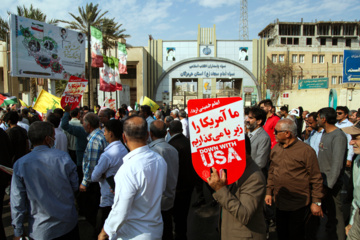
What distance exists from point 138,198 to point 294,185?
212cm

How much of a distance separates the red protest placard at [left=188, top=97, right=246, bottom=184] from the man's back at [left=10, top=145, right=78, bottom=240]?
1.43 m

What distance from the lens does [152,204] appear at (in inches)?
90.8

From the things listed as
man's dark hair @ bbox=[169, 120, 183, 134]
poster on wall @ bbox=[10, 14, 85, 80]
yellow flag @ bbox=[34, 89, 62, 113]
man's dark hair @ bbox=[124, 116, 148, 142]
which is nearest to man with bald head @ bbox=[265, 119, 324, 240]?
man's dark hair @ bbox=[169, 120, 183, 134]

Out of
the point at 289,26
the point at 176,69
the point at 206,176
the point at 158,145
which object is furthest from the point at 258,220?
the point at 289,26

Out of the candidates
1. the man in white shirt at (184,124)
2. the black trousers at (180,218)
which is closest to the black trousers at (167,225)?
the black trousers at (180,218)

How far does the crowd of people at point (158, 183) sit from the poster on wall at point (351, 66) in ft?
50.4

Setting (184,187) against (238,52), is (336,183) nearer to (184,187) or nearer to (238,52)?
(184,187)

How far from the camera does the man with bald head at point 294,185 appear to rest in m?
3.34

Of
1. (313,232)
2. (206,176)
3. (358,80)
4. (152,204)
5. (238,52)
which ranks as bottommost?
(313,232)

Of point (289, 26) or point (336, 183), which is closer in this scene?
point (336, 183)

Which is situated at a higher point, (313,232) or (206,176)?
(206,176)

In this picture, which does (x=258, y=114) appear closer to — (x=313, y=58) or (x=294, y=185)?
(x=294, y=185)

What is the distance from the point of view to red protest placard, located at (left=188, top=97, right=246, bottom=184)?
7.58ft

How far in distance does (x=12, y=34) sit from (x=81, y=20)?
1574cm
